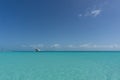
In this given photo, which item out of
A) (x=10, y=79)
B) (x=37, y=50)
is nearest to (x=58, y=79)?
(x=10, y=79)

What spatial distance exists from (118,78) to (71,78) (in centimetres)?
250

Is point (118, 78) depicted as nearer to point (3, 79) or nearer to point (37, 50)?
point (3, 79)

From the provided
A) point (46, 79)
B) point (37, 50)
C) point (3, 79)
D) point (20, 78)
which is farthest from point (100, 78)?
point (37, 50)

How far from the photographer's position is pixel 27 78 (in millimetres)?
9859

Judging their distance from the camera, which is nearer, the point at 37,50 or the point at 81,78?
the point at 81,78

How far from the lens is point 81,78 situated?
31.6 feet

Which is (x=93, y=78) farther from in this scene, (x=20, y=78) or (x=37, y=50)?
→ (x=37, y=50)

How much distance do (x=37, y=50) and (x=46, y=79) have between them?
7300cm

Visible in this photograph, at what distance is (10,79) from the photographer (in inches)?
380

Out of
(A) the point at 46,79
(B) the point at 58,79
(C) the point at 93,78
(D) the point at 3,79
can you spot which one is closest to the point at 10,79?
(D) the point at 3,79

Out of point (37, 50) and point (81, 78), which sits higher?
point (37, 50)

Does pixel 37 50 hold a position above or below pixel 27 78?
above

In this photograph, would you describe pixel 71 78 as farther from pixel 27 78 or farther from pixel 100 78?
pixel 27 78

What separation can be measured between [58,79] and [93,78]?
193 centimetres
